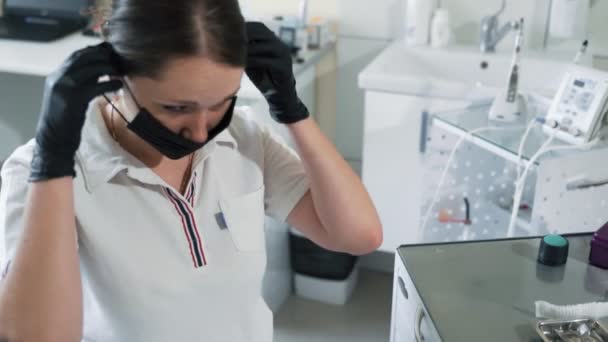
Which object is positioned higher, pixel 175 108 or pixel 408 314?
pixel 175 108

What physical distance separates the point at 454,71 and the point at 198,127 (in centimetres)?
161

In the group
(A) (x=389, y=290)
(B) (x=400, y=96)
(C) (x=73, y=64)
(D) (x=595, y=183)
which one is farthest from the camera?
(A) (x=389, y=290)

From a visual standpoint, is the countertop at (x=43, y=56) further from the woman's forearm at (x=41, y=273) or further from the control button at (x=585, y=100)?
the woman's forearm at (x=41, y=273)

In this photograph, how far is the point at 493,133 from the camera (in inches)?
68.1

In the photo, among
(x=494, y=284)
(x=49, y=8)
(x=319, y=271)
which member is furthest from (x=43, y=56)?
(x=494, y=284)

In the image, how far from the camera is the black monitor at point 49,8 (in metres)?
2.79

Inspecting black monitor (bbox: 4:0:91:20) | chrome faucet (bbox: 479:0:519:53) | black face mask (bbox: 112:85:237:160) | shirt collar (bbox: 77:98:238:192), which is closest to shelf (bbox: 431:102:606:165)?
chrome faucet (bbox: 479:0:519:53)

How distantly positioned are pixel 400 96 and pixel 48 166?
1476 millimetres

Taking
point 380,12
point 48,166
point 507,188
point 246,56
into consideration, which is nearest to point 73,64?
point 48,166

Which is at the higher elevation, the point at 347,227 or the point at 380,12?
the point at 380,12

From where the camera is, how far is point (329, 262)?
2.64 meters

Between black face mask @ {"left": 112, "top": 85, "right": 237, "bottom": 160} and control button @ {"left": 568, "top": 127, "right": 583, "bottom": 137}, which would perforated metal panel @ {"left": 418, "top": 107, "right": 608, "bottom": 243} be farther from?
black face mask @ {"left": 112, "top": 85, "right": 237, "bottom": 160}

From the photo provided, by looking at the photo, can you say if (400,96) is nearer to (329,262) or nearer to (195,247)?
(329,262)

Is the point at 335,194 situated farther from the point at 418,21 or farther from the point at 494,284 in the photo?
the point at 418,21
